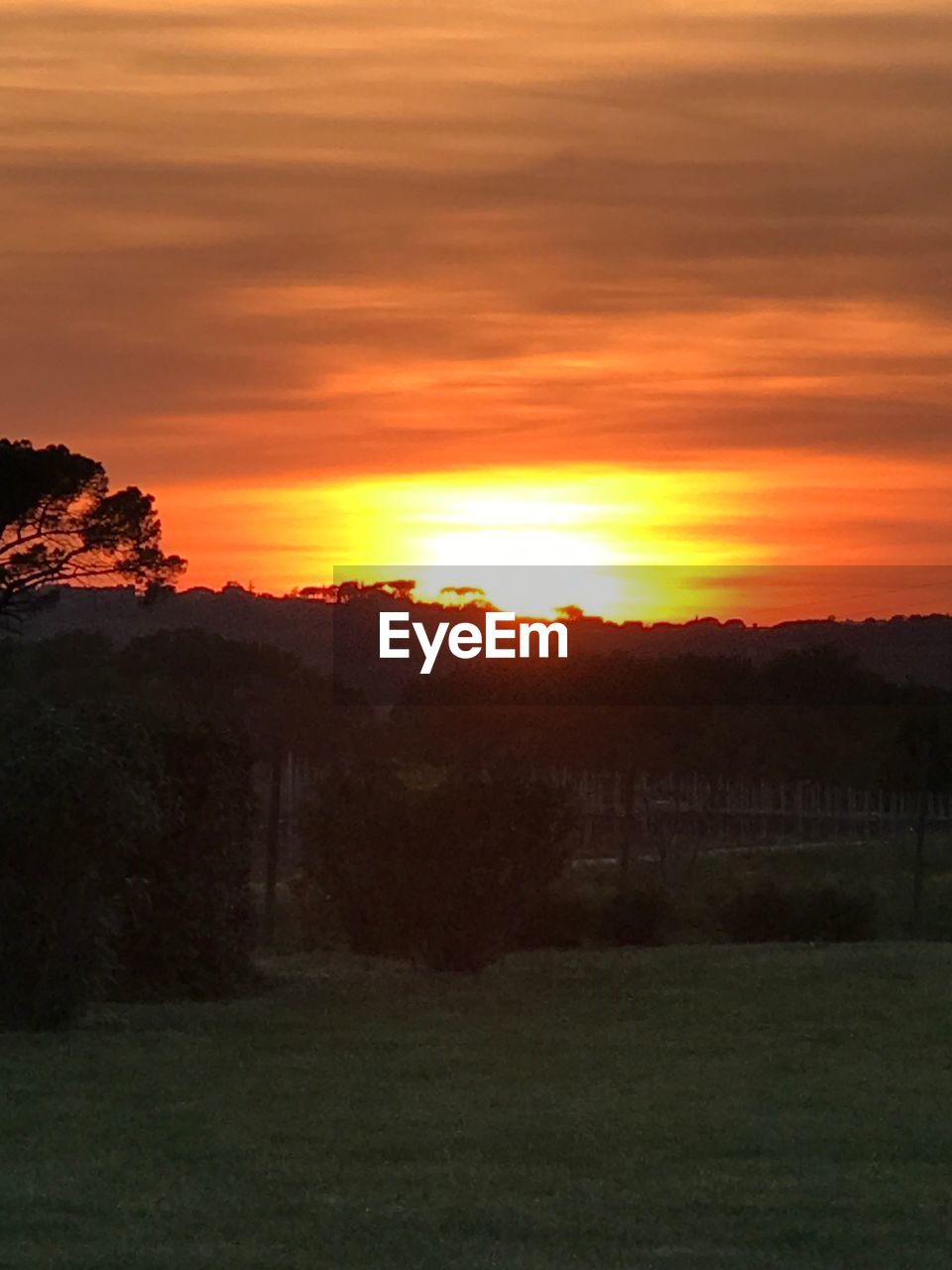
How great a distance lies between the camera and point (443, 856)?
17.1 metres

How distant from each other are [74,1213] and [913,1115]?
4329 millimetres

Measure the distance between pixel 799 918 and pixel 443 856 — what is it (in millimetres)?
6119

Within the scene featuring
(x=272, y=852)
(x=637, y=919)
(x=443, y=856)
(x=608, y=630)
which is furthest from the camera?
(x=608, y=630)

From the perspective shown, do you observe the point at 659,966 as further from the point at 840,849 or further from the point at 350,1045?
the point at 840,849

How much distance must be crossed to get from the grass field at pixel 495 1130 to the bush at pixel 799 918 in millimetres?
5938

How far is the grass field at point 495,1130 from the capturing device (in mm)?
7285

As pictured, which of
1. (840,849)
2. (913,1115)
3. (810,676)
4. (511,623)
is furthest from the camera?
(810,676)

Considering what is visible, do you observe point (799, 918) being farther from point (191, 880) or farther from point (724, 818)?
point (724, 818)

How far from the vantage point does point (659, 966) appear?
16812 millimetres

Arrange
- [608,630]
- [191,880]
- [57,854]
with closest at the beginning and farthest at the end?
[57,854], [191,880], [608,630]

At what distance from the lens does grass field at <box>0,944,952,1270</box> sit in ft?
23.9

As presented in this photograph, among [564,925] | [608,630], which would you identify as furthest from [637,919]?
[608,630]

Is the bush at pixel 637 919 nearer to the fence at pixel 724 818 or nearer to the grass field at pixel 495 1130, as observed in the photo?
the grass field at pixel 495 1130

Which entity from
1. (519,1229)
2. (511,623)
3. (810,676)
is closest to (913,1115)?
(519,1229)
